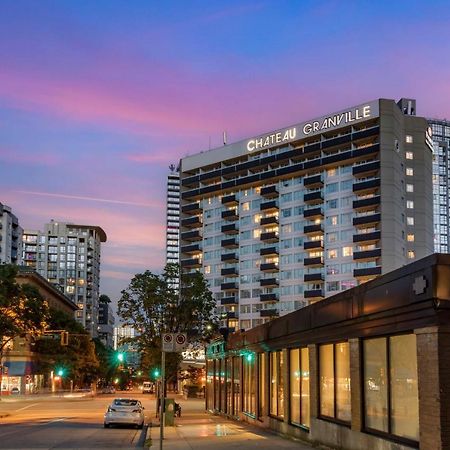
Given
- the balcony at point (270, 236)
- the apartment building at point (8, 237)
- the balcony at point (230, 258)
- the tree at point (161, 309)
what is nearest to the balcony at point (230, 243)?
the balcony at point (230, 258)

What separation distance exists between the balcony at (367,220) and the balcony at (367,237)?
170 cm

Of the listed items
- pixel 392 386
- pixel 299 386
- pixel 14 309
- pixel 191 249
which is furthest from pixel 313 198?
pixel 392 386

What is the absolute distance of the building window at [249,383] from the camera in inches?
1214

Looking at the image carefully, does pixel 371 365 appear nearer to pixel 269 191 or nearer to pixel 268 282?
pixel 268 282

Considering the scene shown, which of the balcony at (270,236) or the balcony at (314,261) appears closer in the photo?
the balcony at (314,261)

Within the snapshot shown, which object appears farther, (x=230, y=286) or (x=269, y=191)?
(x=230, y=286)

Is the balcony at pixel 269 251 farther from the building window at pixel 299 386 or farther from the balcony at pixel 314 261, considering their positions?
the building window at pixel 299 386

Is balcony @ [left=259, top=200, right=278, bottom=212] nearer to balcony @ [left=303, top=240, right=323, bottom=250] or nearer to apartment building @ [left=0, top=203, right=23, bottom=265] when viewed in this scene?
balcony @ [left=303, top=240, right=323, bottom=250]

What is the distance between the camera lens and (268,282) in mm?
127688

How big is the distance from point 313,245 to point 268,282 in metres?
12.0

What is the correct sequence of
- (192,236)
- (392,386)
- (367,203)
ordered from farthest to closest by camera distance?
(192,236) < (367,203) < (392,386)

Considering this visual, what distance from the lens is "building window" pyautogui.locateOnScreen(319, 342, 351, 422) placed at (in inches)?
689

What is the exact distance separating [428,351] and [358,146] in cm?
11000

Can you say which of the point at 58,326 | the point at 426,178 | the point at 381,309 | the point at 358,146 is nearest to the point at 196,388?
the point at 58,326
